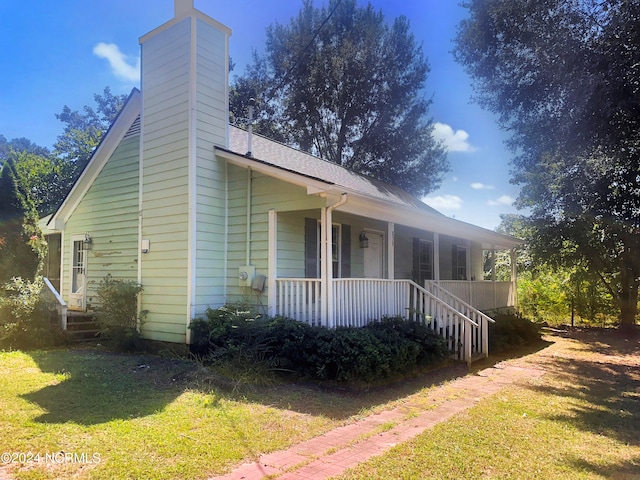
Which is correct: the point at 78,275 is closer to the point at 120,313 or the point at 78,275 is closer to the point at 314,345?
the point at 120,313

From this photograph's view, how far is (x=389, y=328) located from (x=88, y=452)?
5453 mm

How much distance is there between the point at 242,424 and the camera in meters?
4.79

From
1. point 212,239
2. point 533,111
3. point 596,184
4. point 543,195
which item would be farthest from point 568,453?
point 543,195

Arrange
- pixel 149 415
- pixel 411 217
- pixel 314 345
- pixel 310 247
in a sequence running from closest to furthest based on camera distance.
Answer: pixel 149 415 → pixel 314 345 → pixel 310 247 → pixel 411 217

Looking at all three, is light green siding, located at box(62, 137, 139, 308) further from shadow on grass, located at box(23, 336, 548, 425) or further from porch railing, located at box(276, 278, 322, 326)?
porch railing, located at box(276, 278, 322, 326)

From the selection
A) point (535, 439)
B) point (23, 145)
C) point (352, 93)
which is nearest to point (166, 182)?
point (535, 439)

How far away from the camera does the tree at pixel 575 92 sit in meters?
7.86

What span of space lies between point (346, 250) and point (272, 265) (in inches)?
114

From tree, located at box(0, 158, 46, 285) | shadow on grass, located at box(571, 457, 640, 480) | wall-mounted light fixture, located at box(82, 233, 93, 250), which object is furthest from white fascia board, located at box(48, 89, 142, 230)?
shadow on grass, located at box(571, 457, 640, 480)

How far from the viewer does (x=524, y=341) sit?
41.0 feet

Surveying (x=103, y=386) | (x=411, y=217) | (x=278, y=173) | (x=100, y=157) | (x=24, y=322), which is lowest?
(x=103, y=386)

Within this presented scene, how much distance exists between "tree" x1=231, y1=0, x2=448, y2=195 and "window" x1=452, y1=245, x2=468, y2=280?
8147 mm

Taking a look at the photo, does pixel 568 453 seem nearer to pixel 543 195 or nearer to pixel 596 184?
pixel 596 184

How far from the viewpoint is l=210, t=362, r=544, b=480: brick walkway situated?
368cm
